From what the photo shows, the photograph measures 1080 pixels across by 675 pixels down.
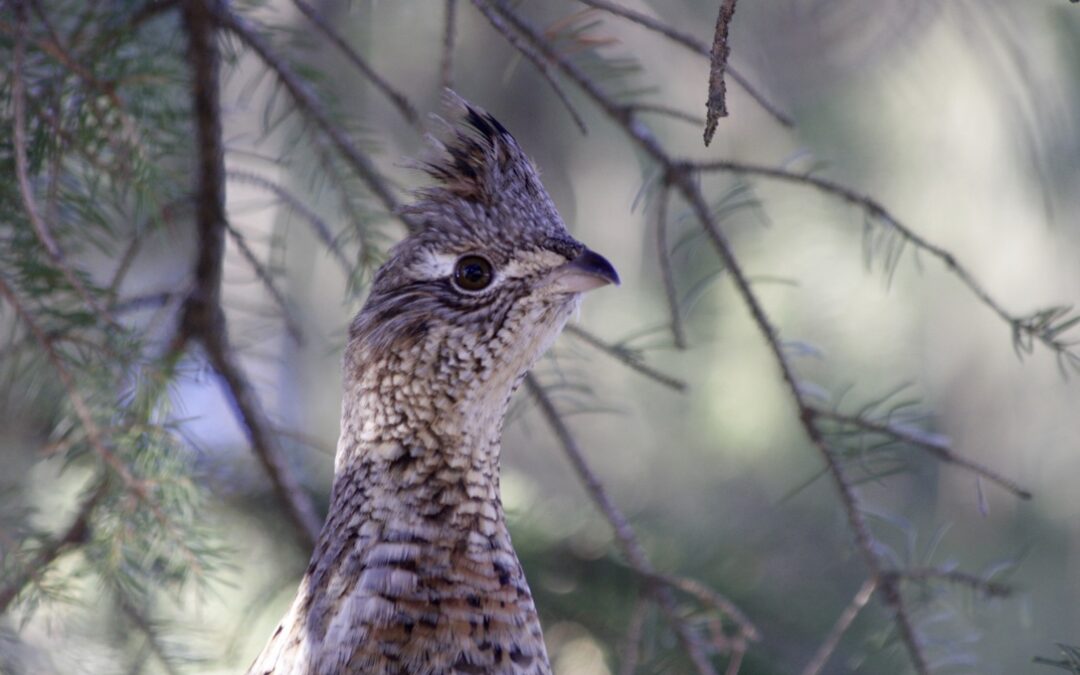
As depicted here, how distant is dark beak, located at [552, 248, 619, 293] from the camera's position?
6.25 ft

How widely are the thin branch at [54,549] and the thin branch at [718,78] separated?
4.62ft

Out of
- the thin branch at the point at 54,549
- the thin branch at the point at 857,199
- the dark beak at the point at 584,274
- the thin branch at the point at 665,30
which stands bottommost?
the thin branch at the point at 54,549

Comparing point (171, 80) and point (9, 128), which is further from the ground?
point (171, 80)

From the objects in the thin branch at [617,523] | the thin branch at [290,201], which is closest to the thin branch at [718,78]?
the thin branch at [617,523]

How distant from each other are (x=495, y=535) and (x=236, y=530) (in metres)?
1.24

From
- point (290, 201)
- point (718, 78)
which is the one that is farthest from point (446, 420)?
point (718, 78)

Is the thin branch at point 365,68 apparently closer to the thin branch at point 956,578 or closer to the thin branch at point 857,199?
the thin branch at point 857,199

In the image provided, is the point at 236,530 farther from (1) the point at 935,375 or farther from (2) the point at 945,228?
(1) the point at 935,375

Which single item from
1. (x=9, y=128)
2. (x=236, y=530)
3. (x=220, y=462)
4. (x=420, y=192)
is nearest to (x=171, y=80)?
(x=9, y=128)

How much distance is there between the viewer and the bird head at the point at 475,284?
197 cm

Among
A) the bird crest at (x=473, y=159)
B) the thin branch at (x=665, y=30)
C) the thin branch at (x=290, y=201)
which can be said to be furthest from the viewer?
the thin branch at (x=290, y=201)

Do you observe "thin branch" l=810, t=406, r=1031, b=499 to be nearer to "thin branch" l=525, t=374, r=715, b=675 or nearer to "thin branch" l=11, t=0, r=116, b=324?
"thin branch" l=525, t=374, r=715, b=675

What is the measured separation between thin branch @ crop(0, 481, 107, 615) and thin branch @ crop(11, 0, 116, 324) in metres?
0.41

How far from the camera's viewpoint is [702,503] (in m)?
5.70
